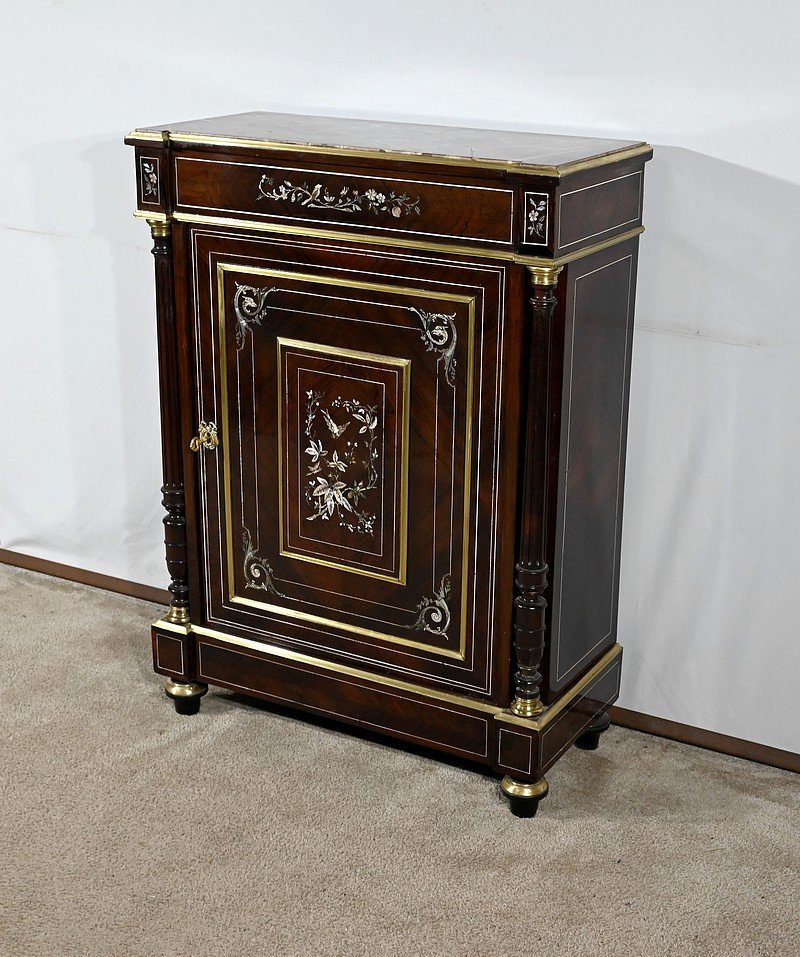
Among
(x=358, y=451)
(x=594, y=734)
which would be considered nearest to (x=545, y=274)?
(x=358, y=451)

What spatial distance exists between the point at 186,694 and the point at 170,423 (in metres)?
0.59

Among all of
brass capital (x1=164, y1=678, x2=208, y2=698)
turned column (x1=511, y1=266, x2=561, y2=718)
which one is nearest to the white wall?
turned column (x1=511, y1=266, x2=561, y2=718)

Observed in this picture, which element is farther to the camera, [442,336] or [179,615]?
[179,615]

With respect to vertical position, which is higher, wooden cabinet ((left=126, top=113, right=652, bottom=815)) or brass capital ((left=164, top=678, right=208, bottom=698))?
wooden cabinet ((left=126, top=113, right=652, bottom=815))

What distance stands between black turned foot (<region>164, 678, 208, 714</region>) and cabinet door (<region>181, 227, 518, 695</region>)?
0.71 ft

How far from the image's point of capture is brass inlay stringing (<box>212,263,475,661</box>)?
2.14 m

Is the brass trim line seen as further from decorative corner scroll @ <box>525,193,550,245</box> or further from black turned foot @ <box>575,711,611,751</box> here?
decorative corner scroll @ <box>525,193,550,245</box>

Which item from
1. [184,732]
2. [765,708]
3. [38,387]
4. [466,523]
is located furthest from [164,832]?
[38,387]

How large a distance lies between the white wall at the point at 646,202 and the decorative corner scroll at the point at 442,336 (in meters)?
0.48

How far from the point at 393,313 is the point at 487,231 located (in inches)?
9.5

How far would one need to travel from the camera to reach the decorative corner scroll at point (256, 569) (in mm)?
2492

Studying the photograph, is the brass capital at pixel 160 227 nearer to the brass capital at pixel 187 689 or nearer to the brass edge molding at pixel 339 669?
the brass edge molding at pixel 339 669

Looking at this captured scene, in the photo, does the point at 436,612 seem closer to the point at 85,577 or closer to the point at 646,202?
the point at 646,202

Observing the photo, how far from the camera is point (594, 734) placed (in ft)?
8.41
